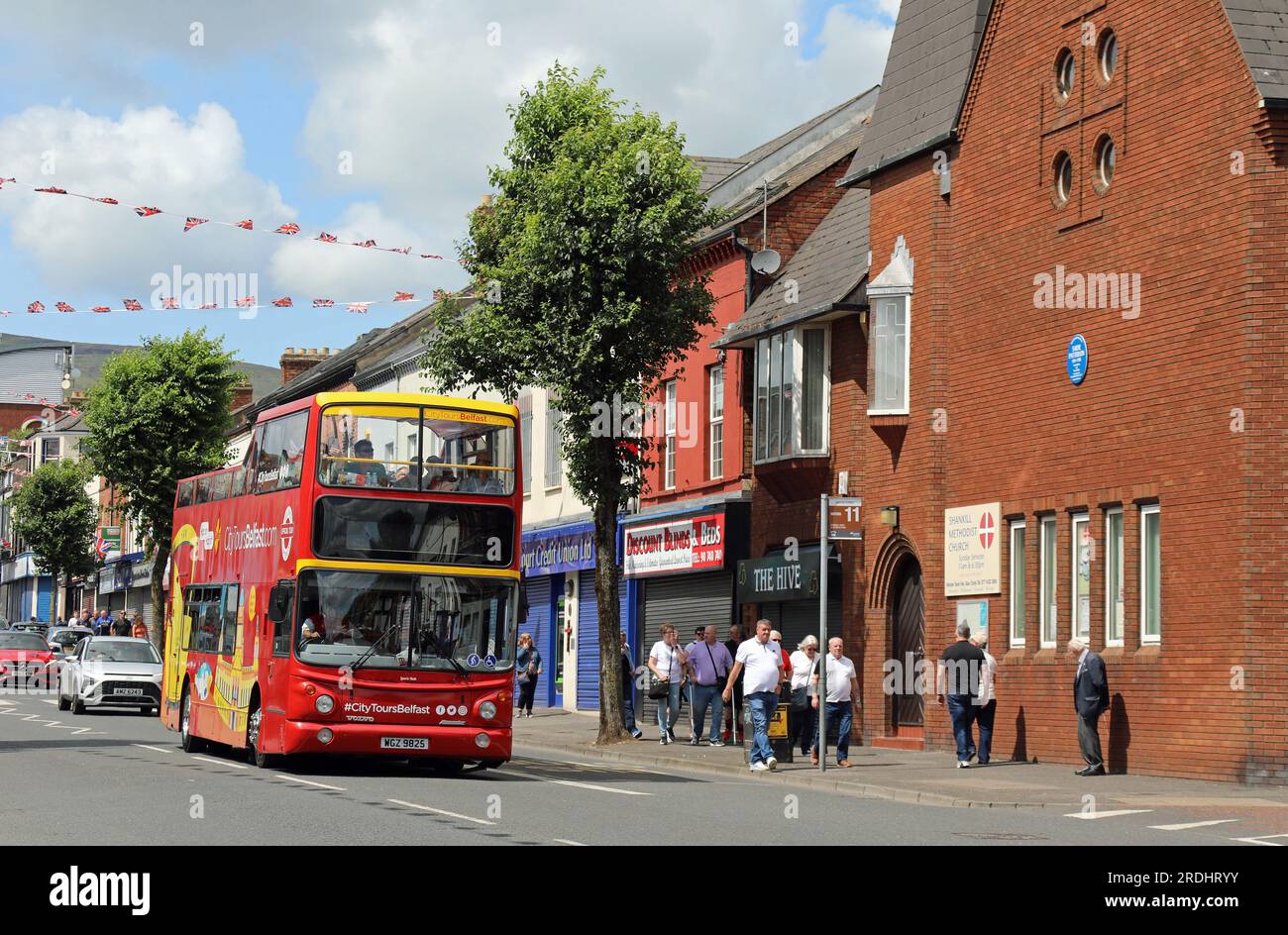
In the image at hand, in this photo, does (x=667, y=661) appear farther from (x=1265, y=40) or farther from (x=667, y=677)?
(x=1265, y=40)

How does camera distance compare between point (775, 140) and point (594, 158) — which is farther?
point (775, 140)

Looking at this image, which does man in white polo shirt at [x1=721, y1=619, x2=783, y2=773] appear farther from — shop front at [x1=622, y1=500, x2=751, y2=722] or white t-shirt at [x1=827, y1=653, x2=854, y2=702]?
shop front at [x1=622, y1=500, x2=751, y2=722]

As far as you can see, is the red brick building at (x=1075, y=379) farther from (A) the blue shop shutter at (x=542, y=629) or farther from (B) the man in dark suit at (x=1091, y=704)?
(A) the blue shop shutter at (x=542, y=629)

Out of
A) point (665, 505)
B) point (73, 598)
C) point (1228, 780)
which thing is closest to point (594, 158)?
point (665, 505)

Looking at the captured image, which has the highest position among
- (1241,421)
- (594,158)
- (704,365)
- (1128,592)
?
(594,158)

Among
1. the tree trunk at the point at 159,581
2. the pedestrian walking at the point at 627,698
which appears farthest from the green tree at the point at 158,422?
the pedestrian walking at the point at 627,698

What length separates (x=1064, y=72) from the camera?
86.7 ft

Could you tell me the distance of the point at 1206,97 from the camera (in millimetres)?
23141

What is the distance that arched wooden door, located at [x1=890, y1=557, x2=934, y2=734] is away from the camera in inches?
1165

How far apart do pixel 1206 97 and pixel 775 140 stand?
2059 centimetres

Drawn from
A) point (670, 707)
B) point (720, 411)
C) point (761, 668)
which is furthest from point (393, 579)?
point (720, 411)

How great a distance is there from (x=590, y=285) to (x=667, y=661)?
255 inches

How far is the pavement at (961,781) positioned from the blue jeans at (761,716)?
0.34 metres

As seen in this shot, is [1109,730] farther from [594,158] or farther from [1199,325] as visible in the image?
[594,158]
